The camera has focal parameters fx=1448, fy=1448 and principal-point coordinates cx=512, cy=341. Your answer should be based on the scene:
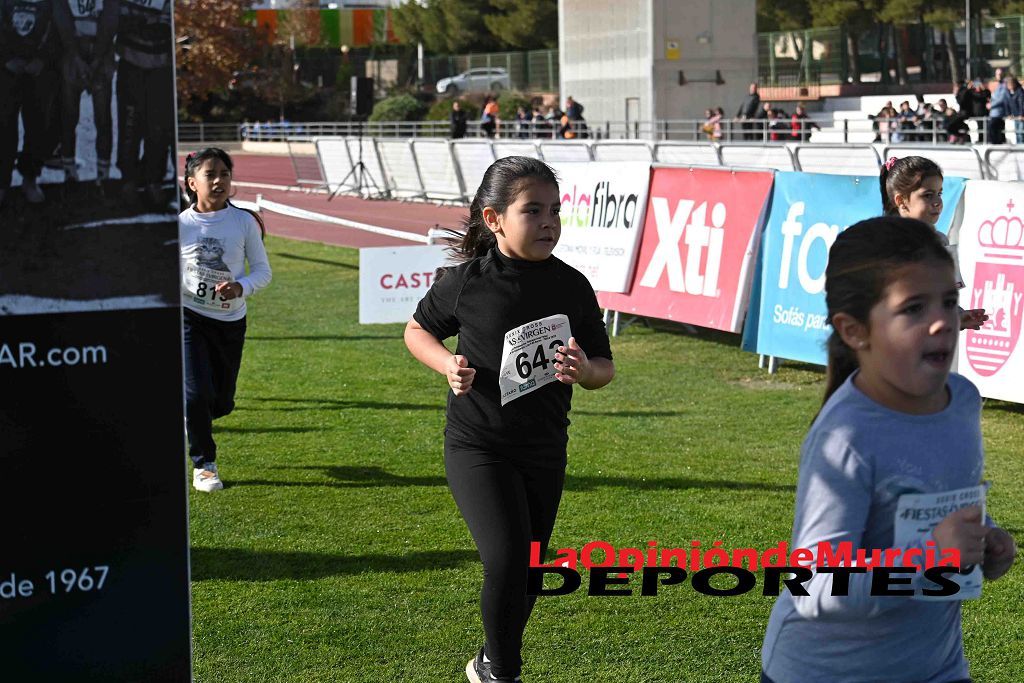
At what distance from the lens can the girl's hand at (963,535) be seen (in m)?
2.65

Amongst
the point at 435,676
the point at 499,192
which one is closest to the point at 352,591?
the point at 435,676

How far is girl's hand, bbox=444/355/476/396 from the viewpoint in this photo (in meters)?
4.55

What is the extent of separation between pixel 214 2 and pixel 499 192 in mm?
72864

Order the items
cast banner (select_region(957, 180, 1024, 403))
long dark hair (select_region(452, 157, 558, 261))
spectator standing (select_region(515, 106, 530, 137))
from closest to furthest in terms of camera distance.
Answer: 1. long dark hair (select_region(452, 157, 558, 261))
2. cast banner (select_region(957, 180, 1024, 403))
3. spectator standing (select_region(515, 106, 530, 137))

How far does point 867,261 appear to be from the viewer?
2789 millimetres

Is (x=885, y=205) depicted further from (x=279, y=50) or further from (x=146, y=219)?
(x=279, y=50)

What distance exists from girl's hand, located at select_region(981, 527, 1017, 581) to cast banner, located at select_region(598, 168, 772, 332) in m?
9.63

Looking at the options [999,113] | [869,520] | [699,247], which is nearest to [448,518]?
[869,520]

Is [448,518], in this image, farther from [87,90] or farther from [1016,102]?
[1016,102]

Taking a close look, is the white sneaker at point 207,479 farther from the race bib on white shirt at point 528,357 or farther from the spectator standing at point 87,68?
the spectator standing at point 87,68

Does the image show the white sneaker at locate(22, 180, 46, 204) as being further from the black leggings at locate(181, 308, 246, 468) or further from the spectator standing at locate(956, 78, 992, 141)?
the spectator standing at locate(956, 78, 992, 141)

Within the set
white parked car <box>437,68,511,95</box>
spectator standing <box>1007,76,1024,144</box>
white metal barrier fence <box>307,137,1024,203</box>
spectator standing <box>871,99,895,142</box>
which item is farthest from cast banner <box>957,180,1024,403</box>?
white parked car <box>437,68,511,95</box>

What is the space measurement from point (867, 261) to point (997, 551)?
606 mm

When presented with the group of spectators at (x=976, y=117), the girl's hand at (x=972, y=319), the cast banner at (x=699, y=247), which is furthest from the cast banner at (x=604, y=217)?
the group of spectators at (x=976, y=117)
